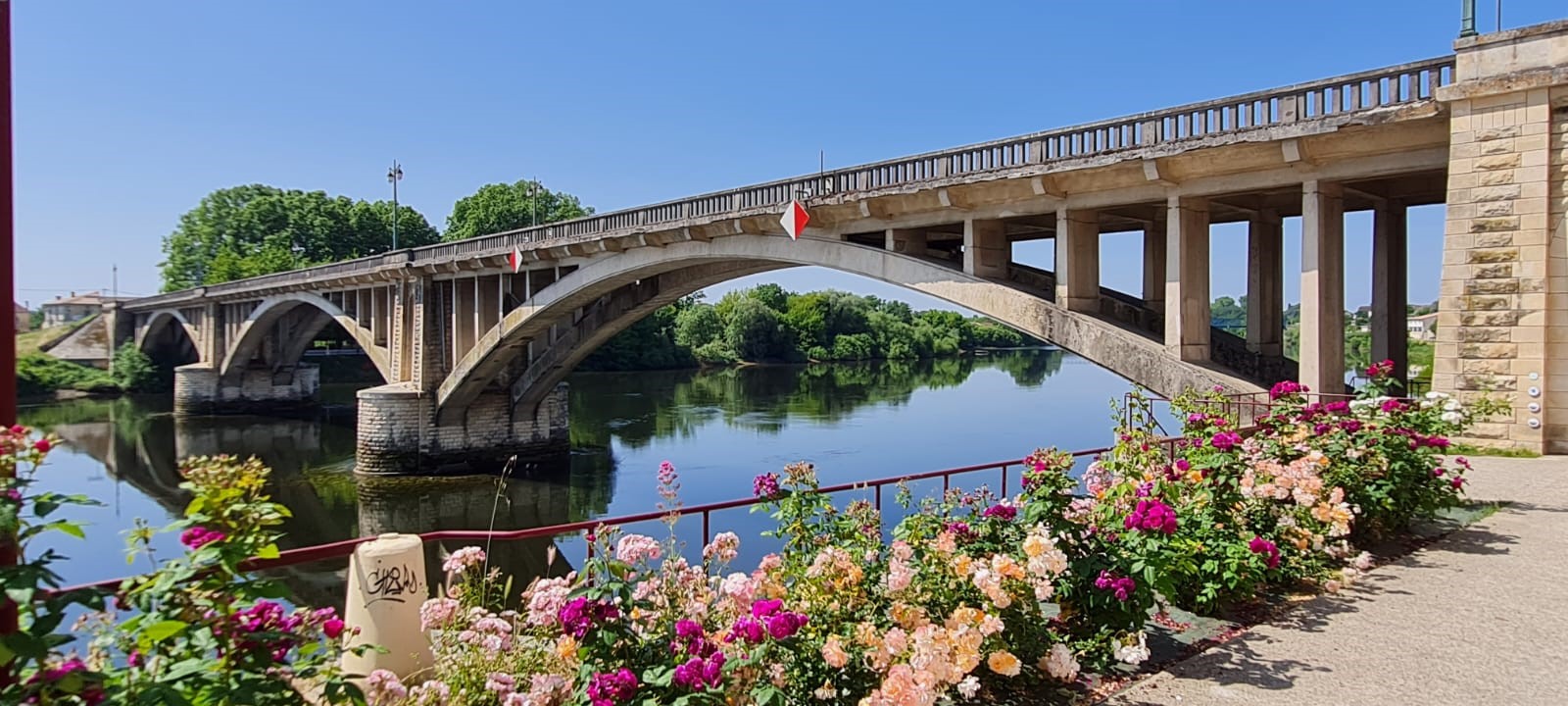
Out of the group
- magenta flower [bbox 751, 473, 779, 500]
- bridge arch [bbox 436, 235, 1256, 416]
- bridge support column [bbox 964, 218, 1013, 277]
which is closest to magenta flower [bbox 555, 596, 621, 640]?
magenta flower [bbox 751, 473, 779, 500]

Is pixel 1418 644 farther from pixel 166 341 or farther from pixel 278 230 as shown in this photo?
pixel 278 230

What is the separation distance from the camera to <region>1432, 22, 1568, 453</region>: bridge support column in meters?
8.95

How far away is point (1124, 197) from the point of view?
38.6ft

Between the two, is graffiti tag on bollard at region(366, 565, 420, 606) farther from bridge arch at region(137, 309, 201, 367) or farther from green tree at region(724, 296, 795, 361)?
green tree at region(724, 296, 795, 361)

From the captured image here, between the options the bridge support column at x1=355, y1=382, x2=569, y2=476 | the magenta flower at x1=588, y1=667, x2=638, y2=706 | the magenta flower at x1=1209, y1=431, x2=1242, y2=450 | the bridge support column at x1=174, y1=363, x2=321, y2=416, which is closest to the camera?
the magenta flower at x1=588, y1=667, x2=638, y2=706

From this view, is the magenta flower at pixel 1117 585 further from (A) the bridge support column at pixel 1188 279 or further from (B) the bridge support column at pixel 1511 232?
(A) the bridge support column at pixel 1188 279

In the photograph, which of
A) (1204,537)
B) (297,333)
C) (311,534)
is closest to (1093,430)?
(311,534)

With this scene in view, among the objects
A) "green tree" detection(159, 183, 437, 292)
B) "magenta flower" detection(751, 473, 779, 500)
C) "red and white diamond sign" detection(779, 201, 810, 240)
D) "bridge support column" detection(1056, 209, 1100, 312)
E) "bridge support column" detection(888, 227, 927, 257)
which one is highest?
"green tree" detection(159, 183, 437, 292)

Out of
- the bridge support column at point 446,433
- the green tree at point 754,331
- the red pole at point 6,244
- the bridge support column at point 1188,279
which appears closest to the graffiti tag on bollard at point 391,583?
the red pole at point 6,244

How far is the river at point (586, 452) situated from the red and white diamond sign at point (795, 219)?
18.3ft

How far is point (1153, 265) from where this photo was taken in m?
13.8

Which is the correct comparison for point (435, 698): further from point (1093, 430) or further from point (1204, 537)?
point (1093, 430)

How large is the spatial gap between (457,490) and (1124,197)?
2033 centimetres

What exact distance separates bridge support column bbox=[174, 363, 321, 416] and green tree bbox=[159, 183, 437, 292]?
83.0ft
